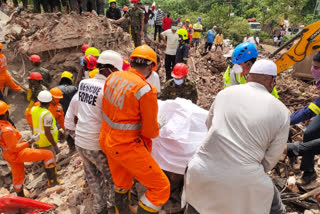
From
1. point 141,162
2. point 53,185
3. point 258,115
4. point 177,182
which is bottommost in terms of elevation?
point 53,185

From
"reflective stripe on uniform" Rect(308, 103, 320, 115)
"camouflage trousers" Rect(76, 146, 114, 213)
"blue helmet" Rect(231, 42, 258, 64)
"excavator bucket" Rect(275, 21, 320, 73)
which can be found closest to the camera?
"camouflage trousers" Rect(76, 146, 114, 213)

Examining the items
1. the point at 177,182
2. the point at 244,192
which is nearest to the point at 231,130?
the point at 244,192

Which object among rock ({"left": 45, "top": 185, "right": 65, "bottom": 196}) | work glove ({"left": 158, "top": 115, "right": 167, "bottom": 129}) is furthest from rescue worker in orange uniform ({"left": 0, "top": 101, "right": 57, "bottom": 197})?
work glove ({"left": 158, "top": 115, "right": 167, "bottom": 129})

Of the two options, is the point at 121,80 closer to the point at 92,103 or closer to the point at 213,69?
the point at 92,103

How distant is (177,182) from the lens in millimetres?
2869

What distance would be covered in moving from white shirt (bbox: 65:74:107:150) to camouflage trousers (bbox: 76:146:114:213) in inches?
3.8

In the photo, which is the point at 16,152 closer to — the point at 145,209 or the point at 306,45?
the point at 145,209

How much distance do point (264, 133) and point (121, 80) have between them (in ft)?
4.27

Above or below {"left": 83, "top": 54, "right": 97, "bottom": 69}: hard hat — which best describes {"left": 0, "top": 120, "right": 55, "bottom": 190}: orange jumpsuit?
below

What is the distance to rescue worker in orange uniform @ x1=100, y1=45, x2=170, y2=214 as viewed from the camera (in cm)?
207

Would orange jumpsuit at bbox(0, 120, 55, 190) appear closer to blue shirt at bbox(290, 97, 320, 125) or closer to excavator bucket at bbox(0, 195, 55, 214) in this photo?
excavator bucket at bbox(0, 195, 55, 214)

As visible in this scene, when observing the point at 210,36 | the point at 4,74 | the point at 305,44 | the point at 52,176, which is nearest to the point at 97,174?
the point at 52,176

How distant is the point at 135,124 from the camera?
2170mm

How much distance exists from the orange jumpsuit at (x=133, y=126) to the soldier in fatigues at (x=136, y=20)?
582 centimetres
